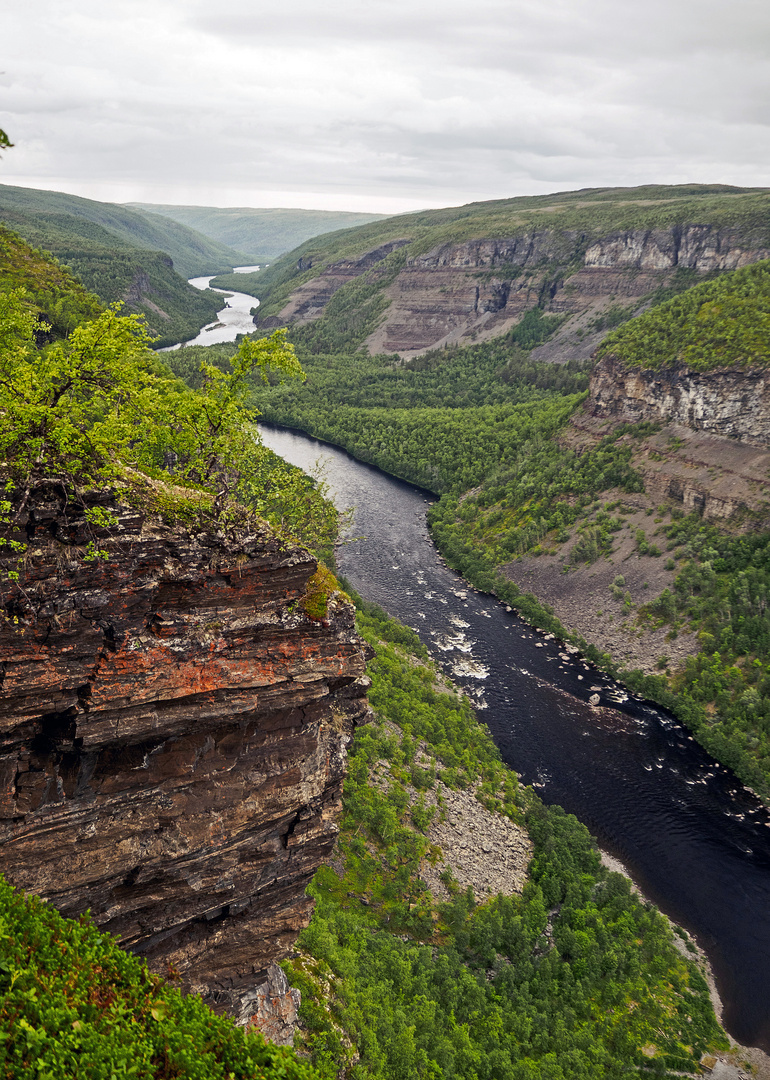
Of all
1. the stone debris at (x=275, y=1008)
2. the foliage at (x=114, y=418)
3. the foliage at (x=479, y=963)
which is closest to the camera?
the foliage at (x=114, y=418)

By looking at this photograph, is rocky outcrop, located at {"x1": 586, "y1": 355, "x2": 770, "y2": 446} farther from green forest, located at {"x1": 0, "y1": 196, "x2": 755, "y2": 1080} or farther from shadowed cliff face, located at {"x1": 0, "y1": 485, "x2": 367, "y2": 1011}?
shadowed cliff face, located at {"x1": 0, "y1": 485, "x2": 367, "y2": 1011}

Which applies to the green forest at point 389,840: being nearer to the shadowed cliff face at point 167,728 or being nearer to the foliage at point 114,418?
the foliage at point 114,418

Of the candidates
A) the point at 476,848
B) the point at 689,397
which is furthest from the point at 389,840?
the point at 689,397

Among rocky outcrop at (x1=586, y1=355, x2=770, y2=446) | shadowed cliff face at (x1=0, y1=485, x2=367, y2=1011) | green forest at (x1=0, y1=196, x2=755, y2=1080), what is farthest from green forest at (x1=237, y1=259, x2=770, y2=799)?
shadowed cliff face at (x1=0, y1=485, x2=367, y2=1011)

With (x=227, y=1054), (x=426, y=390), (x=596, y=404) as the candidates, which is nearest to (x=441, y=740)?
(x=227, y=1054)

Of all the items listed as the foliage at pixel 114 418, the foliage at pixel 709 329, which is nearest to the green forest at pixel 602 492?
the foliage at pixel 709 329

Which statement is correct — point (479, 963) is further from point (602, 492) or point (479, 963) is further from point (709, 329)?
point (709, 329)
